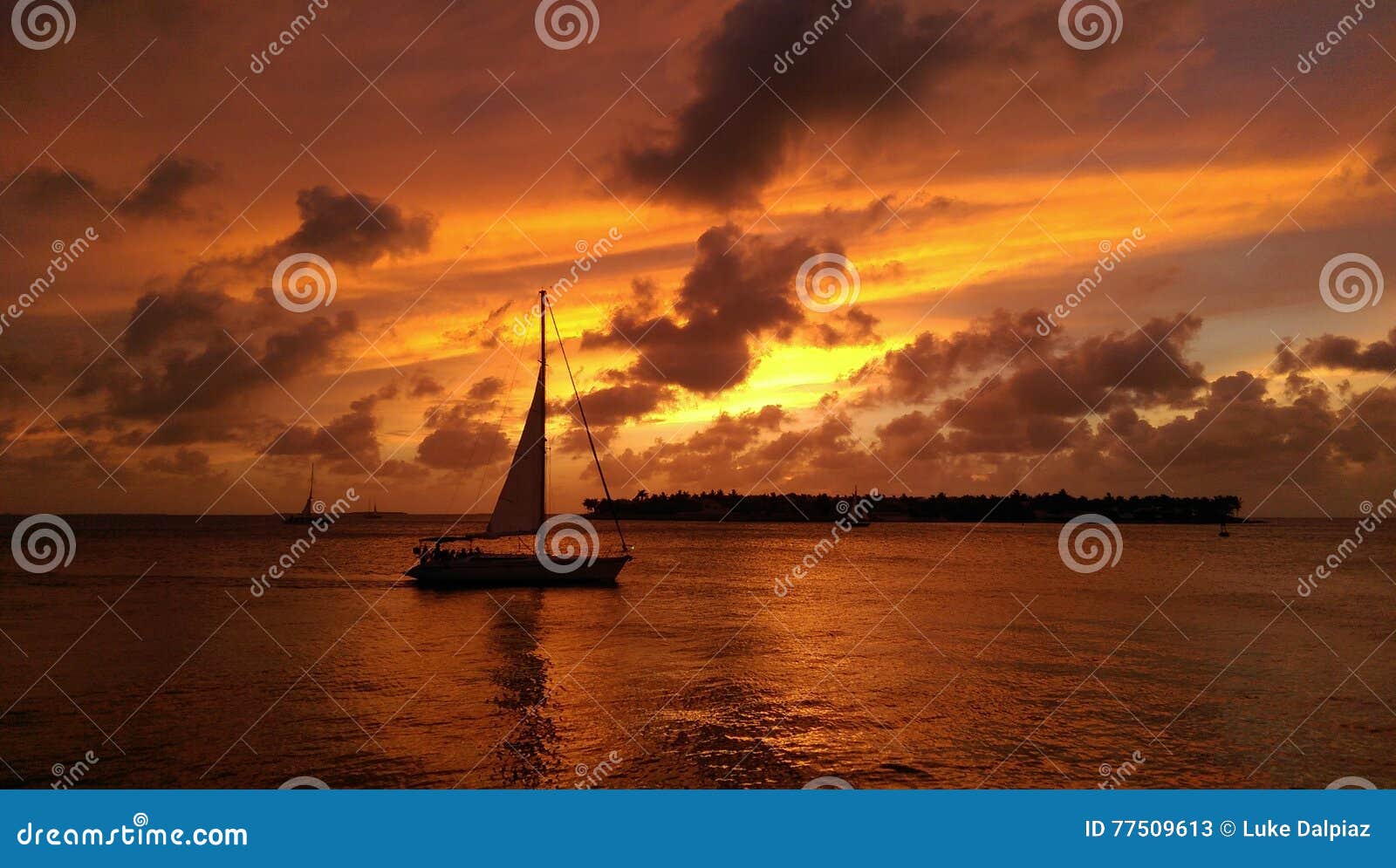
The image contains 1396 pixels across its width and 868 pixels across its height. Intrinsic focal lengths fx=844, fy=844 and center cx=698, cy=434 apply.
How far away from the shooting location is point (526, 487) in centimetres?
5072

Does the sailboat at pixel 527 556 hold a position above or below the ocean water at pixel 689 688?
above

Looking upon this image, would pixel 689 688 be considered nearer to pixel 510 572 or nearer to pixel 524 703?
pixel 524 703

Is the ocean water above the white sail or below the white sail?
below

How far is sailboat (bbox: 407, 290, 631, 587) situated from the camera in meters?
50.8

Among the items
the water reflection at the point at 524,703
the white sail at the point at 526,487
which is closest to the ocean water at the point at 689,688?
the water reflection at the point at 524,703

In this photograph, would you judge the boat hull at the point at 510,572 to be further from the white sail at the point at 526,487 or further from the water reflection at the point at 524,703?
the water reflection at the point at 524,703

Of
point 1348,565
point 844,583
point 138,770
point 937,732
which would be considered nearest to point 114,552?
point 844,583

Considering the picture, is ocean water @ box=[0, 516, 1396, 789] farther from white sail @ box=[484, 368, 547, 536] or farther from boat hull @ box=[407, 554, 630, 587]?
white sail @ box=[484, 368, 547, 536]

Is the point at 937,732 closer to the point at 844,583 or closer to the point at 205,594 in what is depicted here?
the point at 844,583

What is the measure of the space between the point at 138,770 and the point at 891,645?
27.3 m

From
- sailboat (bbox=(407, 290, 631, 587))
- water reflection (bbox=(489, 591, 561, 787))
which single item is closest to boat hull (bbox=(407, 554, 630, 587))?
sailboat (bbox=(407, 290, 631, 587))

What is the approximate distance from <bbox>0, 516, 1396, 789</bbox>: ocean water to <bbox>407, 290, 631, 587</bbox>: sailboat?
5.27 feet

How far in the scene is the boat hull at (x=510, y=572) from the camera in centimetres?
5291

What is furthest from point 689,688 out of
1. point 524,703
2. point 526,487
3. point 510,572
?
point 510,572
